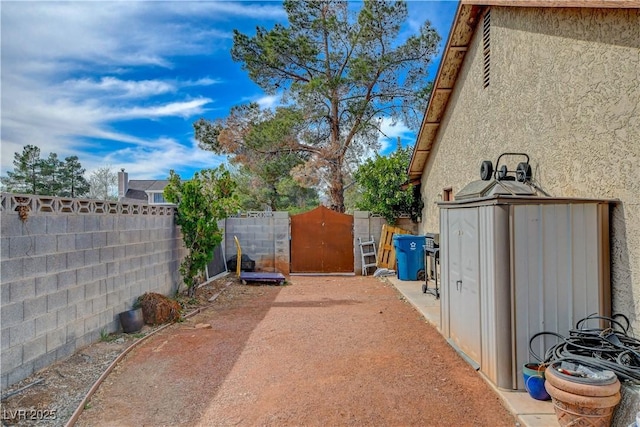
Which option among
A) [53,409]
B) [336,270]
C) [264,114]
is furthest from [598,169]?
[264,114]

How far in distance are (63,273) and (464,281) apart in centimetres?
490

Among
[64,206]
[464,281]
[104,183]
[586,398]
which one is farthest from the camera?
[104,183]

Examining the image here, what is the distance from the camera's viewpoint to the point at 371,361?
4.82 m

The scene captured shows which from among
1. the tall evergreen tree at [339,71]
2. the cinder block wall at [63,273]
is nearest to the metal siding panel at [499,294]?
the cinder block wall at [63,273]

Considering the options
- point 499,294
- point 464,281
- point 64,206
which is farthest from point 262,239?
point 499,294

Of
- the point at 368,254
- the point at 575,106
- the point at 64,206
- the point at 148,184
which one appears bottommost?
the point at 368,254

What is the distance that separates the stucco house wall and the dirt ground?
1.97 m

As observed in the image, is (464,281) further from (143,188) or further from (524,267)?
(143,188)

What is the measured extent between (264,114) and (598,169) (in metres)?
14.4

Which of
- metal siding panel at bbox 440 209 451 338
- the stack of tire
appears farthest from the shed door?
the stack of tire

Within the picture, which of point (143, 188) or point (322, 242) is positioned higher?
point (143, 188)

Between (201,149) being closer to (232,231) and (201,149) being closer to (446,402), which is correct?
(232,231)

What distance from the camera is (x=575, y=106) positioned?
4.28 m

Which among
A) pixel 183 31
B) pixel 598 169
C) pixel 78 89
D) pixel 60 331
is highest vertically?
pixel 183 31
